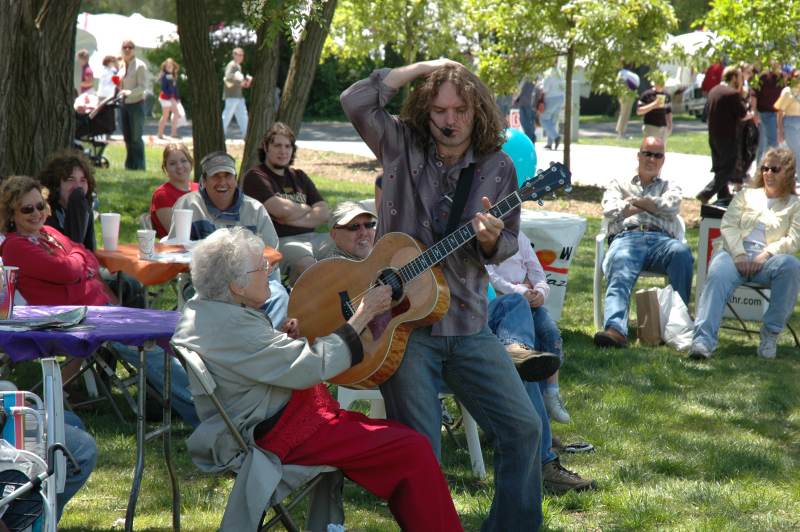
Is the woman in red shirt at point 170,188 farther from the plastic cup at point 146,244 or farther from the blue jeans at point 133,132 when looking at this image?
the blue jeans at point 133,132

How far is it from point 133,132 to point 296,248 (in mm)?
9512

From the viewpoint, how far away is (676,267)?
8.08 metres

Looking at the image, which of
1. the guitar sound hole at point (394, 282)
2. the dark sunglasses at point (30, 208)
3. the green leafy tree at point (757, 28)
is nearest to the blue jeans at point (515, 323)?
the guitar sound hole at point (394, 282)

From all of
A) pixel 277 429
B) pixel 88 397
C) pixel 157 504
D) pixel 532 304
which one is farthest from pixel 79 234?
pixel 277 429

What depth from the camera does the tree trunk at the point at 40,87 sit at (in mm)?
8000

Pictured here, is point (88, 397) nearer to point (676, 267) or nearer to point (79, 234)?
point (79, 234)

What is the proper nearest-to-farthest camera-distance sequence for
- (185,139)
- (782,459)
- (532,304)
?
(782,459) < (532,304) < (185,139)

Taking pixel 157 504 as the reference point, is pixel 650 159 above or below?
above

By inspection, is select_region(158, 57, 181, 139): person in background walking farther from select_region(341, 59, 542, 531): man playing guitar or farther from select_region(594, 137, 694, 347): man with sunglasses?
select_region(341, 59, 542, 531): man playing guitar

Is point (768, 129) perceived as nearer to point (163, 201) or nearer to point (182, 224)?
point (163, 201)

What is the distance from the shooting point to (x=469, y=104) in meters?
3.92

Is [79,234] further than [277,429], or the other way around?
[79,234]

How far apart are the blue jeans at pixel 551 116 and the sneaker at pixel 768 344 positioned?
14.9 meters

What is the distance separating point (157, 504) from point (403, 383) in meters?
1.51
